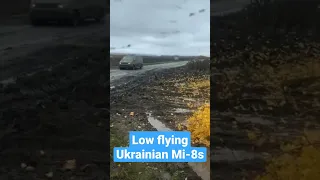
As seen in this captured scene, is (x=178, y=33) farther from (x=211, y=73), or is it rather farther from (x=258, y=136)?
(x=258, y=136)

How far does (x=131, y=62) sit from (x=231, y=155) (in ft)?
4.75

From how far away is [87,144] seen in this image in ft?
17.6

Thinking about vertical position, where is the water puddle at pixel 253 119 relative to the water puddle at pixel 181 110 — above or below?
below

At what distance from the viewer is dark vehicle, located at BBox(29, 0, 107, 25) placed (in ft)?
17.5

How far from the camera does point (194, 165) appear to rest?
5.33 meters

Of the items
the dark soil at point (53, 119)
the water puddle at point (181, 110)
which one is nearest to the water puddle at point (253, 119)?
the water puddle at point (181, 110)

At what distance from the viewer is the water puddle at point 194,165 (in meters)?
5.32

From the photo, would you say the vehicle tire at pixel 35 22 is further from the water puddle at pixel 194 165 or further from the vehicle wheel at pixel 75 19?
the water puddle at pixel 194 165

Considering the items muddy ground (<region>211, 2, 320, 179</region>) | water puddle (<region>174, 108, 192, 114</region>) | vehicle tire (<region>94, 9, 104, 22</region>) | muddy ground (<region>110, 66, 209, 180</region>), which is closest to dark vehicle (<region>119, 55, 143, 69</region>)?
muddy ground (<region>110, 66, 209, 180</region>)

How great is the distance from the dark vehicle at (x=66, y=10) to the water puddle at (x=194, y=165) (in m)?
1.19

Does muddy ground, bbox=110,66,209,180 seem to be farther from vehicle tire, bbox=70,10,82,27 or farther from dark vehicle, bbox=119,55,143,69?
vehicle tire, bbox=70,10,82,27

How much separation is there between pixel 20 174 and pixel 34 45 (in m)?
1.36

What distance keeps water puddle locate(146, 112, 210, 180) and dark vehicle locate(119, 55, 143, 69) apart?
0.52m

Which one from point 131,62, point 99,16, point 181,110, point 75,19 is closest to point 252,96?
point 181,110
